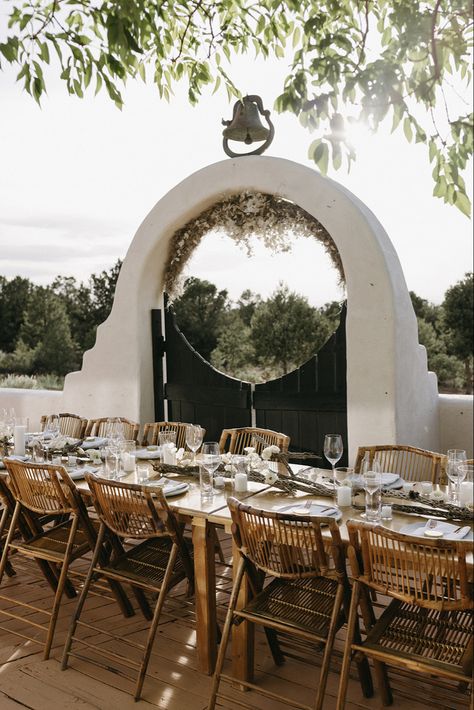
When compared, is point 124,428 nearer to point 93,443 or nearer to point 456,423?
point 93,443

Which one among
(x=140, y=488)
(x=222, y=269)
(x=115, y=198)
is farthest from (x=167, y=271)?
(x=115, y=198)

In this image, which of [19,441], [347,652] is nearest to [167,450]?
[19,441]

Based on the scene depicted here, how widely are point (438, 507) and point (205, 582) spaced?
4.00 feet

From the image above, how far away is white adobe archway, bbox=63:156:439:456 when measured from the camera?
5617mm

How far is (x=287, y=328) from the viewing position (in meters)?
13.2

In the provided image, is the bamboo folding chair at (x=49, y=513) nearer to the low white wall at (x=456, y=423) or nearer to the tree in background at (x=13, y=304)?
the low white wall at (x=456, y=423)

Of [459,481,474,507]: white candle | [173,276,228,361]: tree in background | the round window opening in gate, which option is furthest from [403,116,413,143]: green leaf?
[173,276,228,361]: tree in background

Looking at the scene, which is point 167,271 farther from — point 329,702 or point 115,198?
point 115,198

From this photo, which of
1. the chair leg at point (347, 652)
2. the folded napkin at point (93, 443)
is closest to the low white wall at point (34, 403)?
the folded napkin at point (93, 443)

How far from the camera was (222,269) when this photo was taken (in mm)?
13406

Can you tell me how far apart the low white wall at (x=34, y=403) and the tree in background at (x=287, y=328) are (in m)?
5.90

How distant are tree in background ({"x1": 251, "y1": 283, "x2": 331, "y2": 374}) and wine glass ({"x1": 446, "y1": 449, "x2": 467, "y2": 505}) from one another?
30.5 feet

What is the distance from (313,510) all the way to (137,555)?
112 cm

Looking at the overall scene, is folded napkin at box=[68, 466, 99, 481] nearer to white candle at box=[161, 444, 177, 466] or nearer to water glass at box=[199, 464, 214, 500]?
white candle at box=[161, 444, 177, 466]
